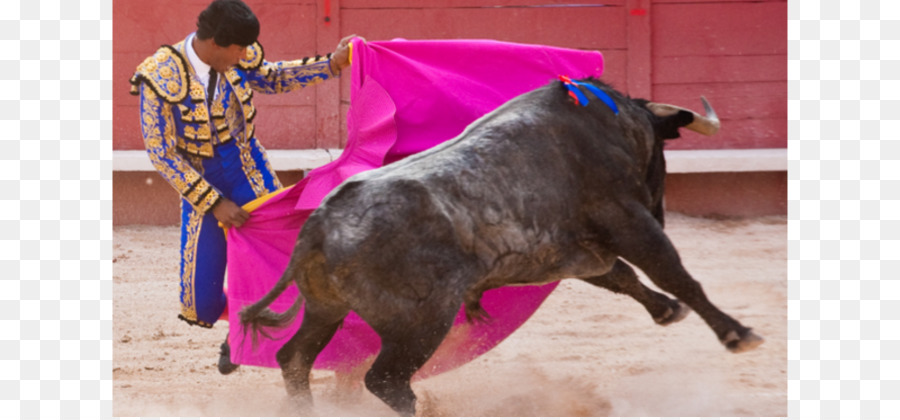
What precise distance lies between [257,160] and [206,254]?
381mm

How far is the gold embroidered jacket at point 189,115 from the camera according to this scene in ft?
10.8

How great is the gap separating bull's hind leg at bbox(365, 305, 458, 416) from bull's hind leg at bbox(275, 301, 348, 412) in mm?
239

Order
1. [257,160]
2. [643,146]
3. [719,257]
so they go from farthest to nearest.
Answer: [719,257] < [257,160] < [643,146]

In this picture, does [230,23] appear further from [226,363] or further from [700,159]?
[700,159]

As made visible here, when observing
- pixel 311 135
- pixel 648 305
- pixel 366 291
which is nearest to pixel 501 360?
pixel 648 305

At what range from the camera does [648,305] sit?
11.8 ft

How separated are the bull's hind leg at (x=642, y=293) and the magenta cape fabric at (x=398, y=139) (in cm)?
28

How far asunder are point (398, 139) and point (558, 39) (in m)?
3.66

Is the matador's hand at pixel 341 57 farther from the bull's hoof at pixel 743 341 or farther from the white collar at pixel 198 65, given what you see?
the bull's hoof at pixel 743 341

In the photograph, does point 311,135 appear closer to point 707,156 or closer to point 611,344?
point 707,156

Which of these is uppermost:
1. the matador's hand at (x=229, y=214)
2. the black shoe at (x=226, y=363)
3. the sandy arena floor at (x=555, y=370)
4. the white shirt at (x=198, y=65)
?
the white shirt at (x=198, y=65)

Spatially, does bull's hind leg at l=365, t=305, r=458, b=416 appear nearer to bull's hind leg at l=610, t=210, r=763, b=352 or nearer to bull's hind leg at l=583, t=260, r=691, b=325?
bull's hind leg at l=610, t=210, r=763, b=352

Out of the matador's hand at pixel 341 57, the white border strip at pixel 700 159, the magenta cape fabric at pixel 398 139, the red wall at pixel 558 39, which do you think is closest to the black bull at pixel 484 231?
the magenta cape fabric at pixel 398 139

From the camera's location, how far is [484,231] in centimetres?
296
